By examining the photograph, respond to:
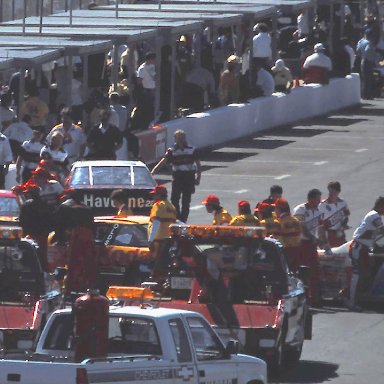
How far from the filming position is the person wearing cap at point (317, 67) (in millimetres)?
42844

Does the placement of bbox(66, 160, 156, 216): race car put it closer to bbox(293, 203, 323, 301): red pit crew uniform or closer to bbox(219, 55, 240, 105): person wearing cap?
bbox(293, 203, 323, 301): red pit crew uniform

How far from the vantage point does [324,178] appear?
3369cm

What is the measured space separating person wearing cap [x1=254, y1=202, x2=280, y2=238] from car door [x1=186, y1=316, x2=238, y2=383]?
21.9 ft

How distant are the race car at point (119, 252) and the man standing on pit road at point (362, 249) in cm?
250

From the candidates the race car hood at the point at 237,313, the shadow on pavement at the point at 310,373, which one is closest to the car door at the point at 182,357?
the race car hood at the point at 237,313

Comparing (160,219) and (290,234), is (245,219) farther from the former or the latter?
(160,219)

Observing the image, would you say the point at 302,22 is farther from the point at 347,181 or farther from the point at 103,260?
the point at 103,260

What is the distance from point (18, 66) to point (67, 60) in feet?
11.3

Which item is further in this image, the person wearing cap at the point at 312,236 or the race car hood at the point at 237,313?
the person wearing cap at the point at 312,236

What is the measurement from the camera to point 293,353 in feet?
58.5

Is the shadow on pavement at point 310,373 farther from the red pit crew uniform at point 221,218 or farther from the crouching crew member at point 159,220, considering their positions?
the red pit crew uniform at point 221,218

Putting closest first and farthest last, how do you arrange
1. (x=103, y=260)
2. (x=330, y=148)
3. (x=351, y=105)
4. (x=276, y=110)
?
(x=103, y=260) < (x=330, y=148) < (x=276, y=110) < (x=351, y=105)

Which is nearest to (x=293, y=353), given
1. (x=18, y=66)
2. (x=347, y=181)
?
(x=18, y=66)

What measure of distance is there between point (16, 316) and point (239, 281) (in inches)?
90.3
